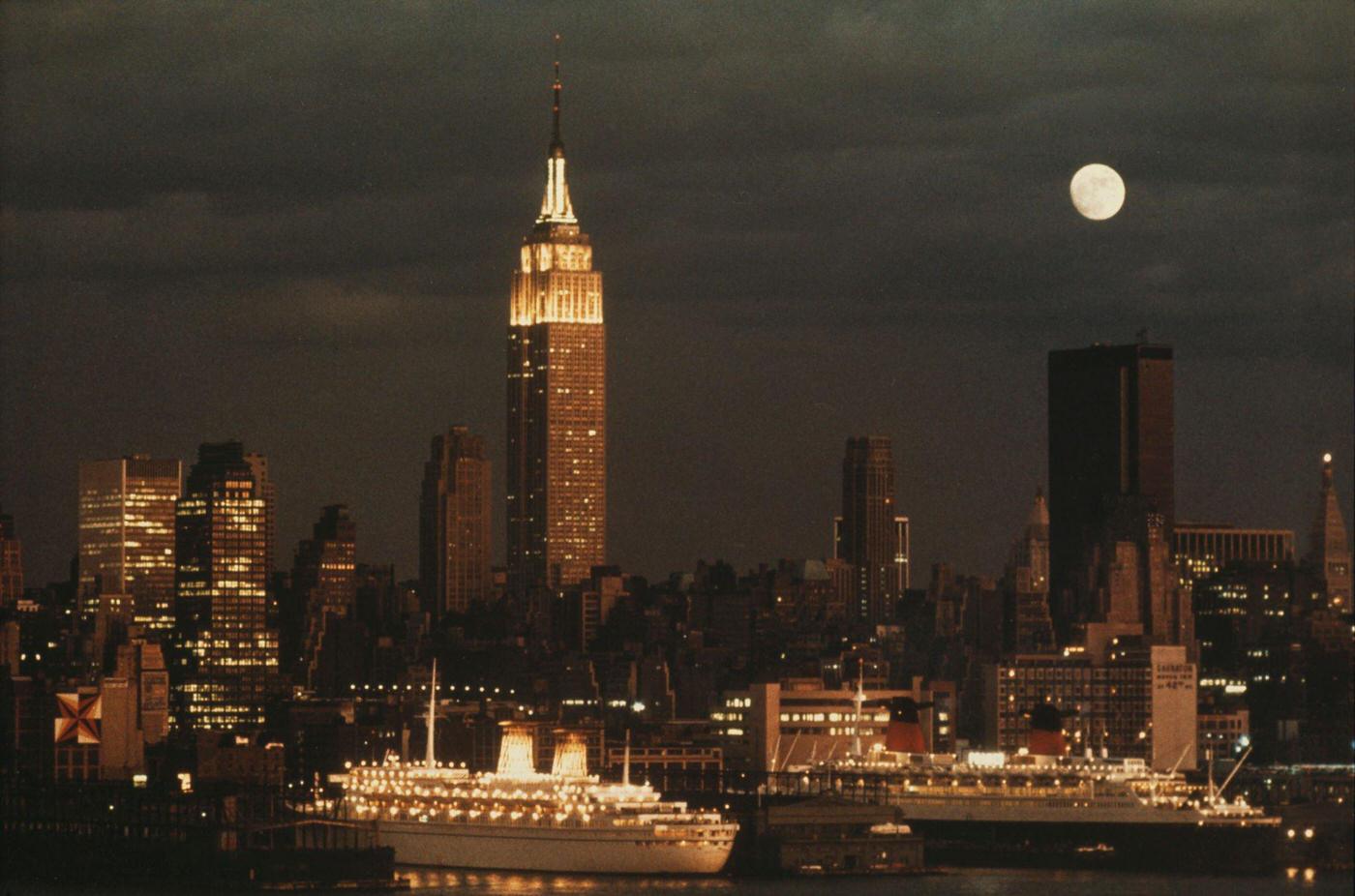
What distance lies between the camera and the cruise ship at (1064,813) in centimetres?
8900

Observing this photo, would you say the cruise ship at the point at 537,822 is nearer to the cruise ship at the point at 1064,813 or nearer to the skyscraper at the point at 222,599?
the cruise ship at the point at 1064,813

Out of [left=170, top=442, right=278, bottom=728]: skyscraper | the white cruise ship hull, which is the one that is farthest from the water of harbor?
[left=170, top=442, right=278, bottom=728]: skyscraper

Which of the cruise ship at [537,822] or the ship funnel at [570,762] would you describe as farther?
the ship funnel at [570,762]

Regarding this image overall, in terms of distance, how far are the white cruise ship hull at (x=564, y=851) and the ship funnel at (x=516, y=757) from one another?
106 inches

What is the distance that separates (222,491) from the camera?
163750 mm

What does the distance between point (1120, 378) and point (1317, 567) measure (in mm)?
20426

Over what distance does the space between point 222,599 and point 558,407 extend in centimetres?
3781

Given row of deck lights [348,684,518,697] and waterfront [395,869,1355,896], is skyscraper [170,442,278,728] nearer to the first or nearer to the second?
row of deck lights [348,684,518,697]

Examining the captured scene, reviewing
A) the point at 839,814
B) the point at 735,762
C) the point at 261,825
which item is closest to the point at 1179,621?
the point at 735,762

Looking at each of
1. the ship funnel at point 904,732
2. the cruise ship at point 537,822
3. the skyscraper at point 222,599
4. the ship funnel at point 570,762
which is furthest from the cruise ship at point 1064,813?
the skyscraper at point 222,599

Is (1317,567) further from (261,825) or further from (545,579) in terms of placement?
(261,825)

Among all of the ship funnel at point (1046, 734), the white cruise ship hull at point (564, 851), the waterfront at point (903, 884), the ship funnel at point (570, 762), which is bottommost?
the waterfront at point (903, 884)

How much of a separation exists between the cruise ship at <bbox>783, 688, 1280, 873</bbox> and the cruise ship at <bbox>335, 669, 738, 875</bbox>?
909cm

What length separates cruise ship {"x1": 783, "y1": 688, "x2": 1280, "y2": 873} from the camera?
89.0 meters
